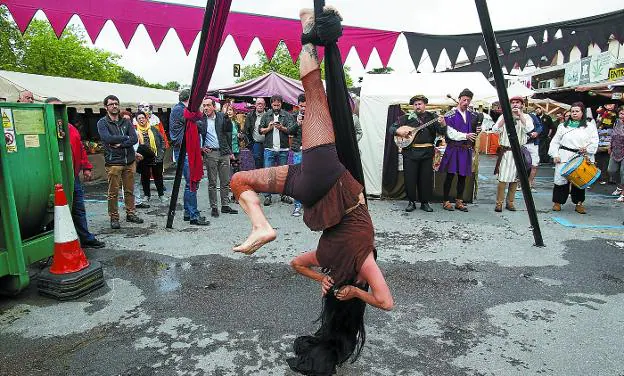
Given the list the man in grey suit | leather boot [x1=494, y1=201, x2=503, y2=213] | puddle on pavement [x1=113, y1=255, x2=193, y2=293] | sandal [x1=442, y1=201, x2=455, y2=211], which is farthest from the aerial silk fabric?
leather boot [x1=494, y1=201, x2=503, y2=213]

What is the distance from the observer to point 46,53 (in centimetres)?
2622

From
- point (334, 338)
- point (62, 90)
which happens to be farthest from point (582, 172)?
point (62, 90)

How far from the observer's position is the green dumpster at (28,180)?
3.62 m

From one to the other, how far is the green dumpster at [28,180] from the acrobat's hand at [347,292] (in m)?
3.09

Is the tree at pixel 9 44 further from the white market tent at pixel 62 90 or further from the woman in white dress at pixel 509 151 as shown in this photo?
the woman in white dress at pixel 509 151

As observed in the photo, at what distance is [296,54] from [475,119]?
3.44 m

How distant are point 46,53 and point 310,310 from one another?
30.1 m

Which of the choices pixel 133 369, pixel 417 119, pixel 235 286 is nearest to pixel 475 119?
pixel 417 119

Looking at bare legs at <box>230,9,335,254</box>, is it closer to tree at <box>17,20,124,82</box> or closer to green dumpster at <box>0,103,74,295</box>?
green dumpster at <box>0,103,74,295</box>

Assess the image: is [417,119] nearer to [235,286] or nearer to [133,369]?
[235,286]

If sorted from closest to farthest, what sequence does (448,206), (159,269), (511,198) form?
(159,269) → (511,198) → (448,206)

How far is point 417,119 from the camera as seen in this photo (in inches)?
286

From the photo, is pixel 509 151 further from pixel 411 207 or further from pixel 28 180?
pixel 28 180

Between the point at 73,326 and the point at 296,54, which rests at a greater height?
the point at 296,54
